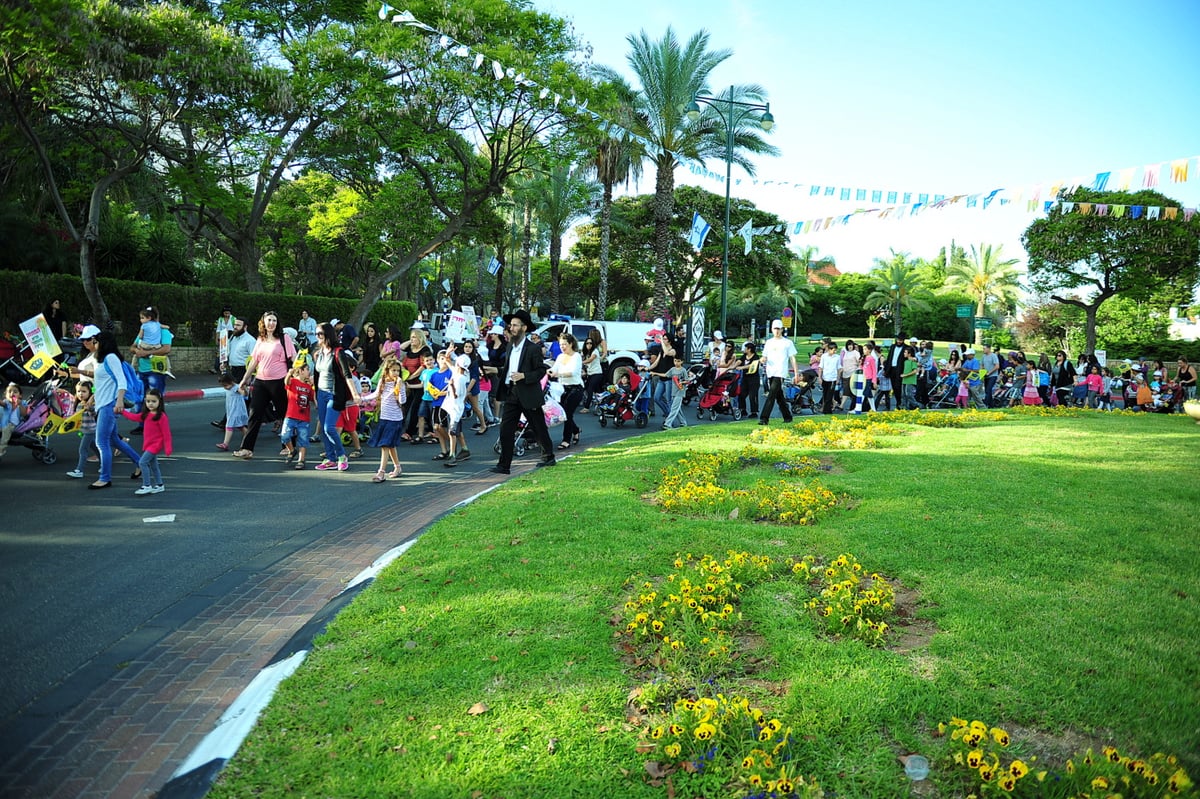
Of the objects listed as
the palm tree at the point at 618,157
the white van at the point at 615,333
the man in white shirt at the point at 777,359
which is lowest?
the man in white shirt at the point at 777,359

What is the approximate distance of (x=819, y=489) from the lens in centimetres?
742

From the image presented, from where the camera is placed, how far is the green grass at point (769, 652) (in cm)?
308

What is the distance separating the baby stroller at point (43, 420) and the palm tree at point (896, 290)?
6862cm

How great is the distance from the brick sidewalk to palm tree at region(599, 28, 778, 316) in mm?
25838

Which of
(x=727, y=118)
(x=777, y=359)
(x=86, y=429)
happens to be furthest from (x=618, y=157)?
(x=86, y=429)

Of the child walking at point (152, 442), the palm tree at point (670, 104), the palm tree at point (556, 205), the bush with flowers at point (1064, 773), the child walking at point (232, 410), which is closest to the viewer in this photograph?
the bush with flowers at point (1064, 773)

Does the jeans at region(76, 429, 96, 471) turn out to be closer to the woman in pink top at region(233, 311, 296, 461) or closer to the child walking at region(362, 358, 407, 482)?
the woman in pink top at region(233, 311, 296, 461)

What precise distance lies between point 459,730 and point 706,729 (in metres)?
1.02

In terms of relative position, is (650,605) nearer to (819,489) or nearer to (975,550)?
(975,550)

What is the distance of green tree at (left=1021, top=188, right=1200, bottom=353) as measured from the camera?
3588 cm

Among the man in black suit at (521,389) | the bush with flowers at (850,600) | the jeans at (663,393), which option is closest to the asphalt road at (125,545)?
the man in black suit at (521,389)

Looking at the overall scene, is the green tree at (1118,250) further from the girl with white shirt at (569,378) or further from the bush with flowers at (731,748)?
the bush with flowers at (731,748)

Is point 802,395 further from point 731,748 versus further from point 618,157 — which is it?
point 618,157

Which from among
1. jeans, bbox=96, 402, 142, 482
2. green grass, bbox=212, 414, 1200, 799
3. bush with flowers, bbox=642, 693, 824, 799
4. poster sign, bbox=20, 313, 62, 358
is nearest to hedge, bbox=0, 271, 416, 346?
poster sign, bbox=20, 313, 62, 358
